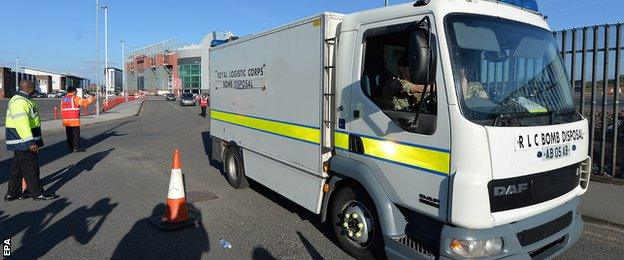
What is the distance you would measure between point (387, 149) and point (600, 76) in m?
5.62

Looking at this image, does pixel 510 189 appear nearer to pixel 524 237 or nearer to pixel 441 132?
pixel 524 237

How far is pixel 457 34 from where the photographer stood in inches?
139

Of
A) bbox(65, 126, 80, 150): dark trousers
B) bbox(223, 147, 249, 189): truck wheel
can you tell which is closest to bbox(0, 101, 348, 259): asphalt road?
bbox(223, 147, 249, 189): truck wheel

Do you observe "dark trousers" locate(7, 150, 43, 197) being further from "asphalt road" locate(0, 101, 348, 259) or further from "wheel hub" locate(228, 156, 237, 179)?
"wheel hub" locate(228, 156, 237, 179)

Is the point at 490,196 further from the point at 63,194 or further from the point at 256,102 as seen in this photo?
the point at 63,194

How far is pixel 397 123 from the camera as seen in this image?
3846mm

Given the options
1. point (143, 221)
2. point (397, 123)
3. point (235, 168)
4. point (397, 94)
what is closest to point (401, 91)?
point (397, 94)

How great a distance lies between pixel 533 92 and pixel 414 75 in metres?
1.19

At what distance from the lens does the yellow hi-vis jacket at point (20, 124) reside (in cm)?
628

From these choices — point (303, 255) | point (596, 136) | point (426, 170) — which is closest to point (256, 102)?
point (303, 255)

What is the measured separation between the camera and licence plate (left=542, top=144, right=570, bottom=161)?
3611 millimetres

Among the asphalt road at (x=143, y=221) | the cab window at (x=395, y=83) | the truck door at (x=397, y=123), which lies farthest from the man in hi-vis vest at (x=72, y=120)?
the cab window at (x=395, y=83)

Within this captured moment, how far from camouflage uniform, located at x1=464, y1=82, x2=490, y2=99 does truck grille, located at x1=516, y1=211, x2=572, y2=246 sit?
3.66ft

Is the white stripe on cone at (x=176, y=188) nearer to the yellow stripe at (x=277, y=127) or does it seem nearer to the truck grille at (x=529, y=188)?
the yellow stripe at (x=277, y=127)
